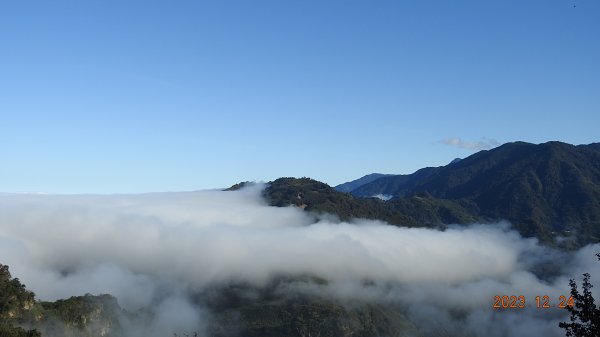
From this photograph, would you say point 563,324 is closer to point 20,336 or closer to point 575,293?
point 575,293

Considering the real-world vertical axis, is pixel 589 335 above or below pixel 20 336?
above

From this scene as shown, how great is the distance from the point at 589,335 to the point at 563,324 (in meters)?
2.92

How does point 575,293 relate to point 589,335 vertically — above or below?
above

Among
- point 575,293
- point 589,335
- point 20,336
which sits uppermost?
point 575,293

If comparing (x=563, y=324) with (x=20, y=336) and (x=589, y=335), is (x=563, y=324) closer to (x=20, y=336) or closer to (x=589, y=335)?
(x=589, y=335)

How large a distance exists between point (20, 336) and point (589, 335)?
18296cm

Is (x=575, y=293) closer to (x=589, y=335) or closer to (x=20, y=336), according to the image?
(x=589, y=335)

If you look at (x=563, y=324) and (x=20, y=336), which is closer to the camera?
(x=563, y=324)

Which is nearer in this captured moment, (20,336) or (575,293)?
(575,293)

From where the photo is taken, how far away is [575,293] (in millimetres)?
54781

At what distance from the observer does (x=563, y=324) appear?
176 feet

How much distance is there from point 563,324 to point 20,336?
182057mm

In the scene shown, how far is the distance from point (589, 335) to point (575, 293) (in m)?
3.84

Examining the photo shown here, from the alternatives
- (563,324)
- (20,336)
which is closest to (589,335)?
(563,324)
